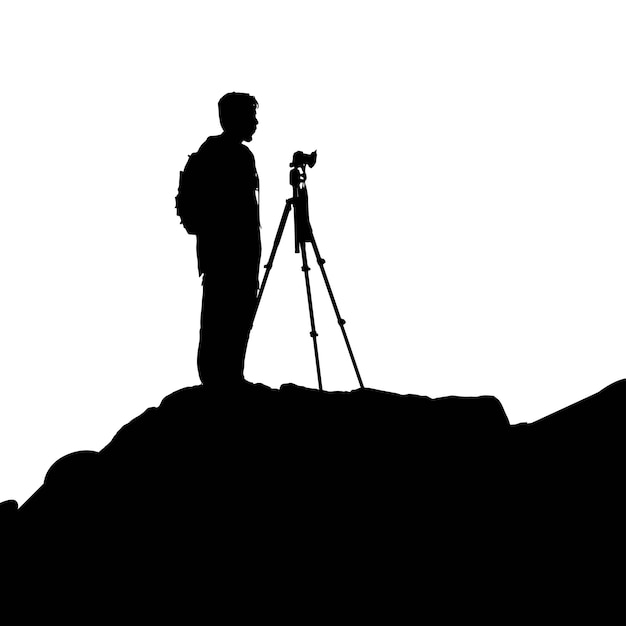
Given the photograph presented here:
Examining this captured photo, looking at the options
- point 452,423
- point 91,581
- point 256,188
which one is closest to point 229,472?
point 91,581

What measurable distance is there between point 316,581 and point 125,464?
2.37 meters

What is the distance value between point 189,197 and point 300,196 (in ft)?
3.84

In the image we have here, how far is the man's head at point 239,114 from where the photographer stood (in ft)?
33.7

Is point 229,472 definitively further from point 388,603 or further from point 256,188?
point 256,188

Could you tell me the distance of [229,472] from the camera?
927 centimetres

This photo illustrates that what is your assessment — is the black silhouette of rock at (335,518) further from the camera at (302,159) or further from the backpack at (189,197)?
the camera at (302,159)

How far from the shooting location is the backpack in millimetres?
10273

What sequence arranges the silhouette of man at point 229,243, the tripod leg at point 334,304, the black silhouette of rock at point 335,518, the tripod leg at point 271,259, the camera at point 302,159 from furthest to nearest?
the camera at point 302,159
the tripod leg at point 334,304
the tripod leg at point 271,259
the silhouette of man at point 229,243
the black silhouette of rock at point 335,518

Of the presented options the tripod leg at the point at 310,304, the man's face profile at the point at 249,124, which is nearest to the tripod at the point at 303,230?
the tripod leg at the point at 310,304

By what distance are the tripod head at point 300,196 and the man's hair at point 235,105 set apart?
0.74 meters

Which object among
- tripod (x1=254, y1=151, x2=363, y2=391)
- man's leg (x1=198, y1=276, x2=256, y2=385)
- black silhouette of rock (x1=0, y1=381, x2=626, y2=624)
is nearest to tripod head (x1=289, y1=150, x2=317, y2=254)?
tripod (x1=254, y1=151, x2=363, y2=391)

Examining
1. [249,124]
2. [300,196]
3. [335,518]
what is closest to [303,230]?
Result: [300,196]

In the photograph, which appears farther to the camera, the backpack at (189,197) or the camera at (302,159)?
the camera at (302,159)

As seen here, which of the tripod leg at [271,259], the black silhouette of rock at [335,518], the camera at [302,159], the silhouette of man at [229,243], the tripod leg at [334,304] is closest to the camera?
the black silhouette of rock at [335,518]
